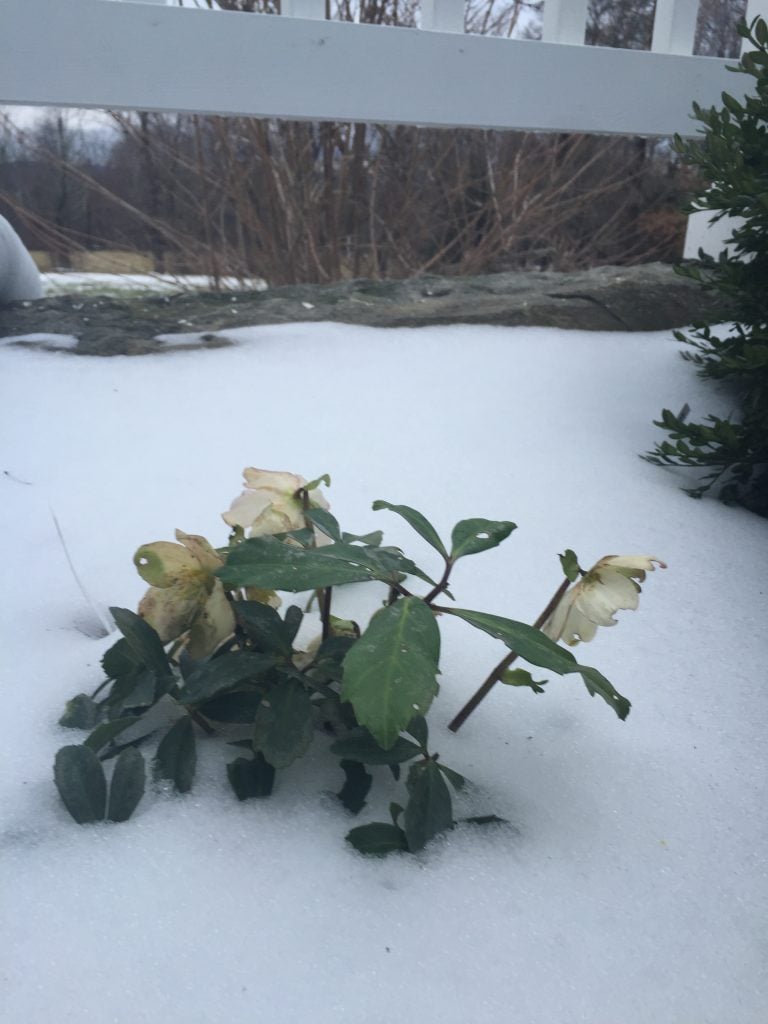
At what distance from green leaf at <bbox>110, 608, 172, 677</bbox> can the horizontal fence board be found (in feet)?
4.65

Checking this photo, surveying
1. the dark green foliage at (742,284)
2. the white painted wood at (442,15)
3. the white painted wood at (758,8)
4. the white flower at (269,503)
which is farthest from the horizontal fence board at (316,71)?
the white flower at (269,503)

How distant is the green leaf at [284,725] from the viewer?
2.49ft

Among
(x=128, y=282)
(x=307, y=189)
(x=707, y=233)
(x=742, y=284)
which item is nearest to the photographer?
(x=742, y=284)

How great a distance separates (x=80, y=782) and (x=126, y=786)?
4cm

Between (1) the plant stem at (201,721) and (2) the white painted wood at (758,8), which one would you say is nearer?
(1) the plant stem at (201,721)

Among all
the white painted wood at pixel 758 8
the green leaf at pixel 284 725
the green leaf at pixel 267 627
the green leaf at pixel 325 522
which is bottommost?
the green leaf at pixel 284 725

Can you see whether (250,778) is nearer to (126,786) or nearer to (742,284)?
(126,786)

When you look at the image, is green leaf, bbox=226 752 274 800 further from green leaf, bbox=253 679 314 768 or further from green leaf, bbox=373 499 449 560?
green leaf, bbox=373 499 449 560

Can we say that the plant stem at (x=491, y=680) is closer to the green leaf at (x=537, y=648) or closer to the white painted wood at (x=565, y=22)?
the green leaf at (x=537, y=648)

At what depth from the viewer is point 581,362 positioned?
6.37 feet

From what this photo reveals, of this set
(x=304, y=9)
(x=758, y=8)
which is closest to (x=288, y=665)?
(x=304, y=9)

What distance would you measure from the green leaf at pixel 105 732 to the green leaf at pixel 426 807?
10.3 inches

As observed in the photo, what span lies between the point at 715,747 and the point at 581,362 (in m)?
1.13

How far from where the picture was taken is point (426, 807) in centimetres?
76
